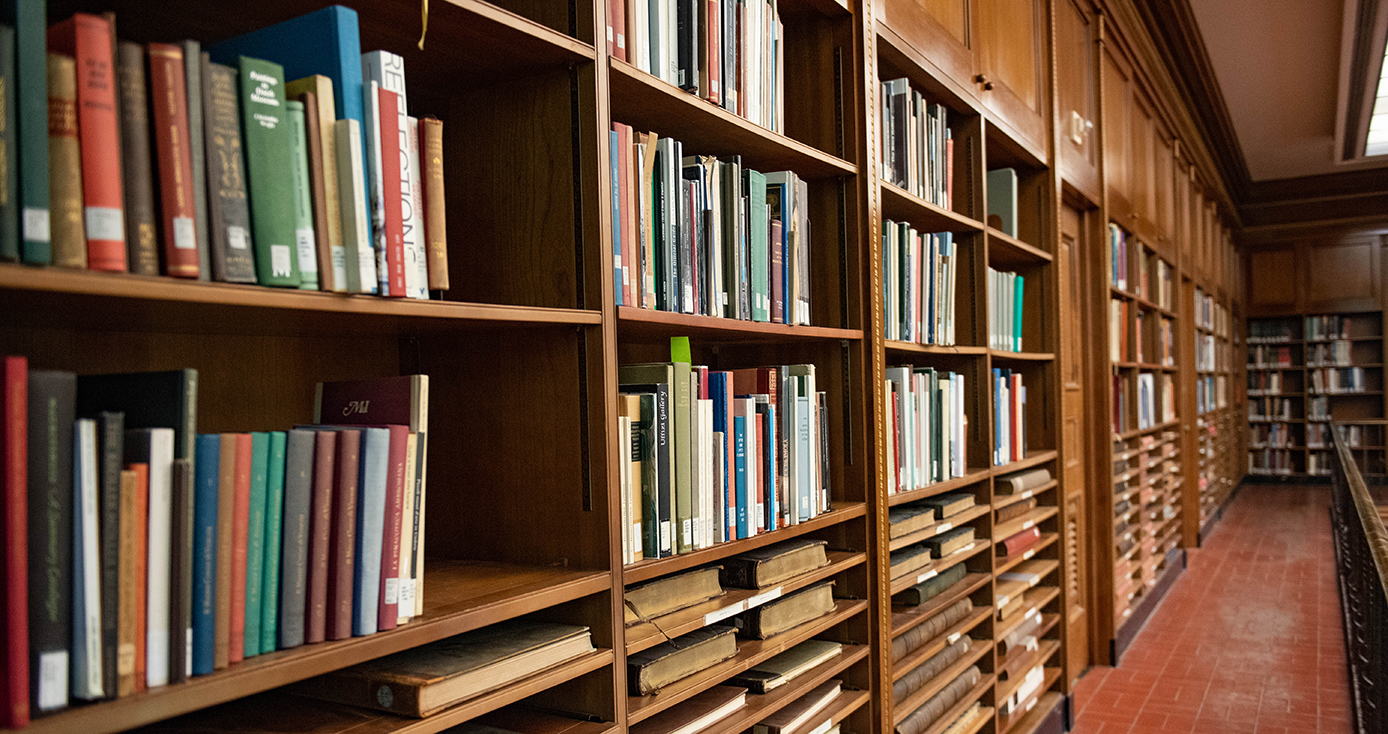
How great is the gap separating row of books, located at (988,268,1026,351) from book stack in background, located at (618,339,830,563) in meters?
1.39

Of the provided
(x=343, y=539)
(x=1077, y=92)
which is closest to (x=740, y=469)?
(x=343, y=539)

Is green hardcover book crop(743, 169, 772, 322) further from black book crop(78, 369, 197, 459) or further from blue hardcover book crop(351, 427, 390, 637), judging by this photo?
black book crop(78, 369, 197, 459)

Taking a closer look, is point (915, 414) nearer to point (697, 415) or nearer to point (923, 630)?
point (923, 630)

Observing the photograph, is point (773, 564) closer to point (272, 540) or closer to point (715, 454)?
point (715, 454)

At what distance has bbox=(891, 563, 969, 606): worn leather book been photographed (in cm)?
265

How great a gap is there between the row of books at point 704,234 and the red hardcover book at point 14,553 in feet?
2.77

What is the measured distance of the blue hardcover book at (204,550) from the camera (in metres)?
0.93

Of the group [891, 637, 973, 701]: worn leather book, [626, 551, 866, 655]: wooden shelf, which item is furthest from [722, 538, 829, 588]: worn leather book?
[891, 637, 973, 701]: worn leather book

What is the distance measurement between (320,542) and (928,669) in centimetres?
205

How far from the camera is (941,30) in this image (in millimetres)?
2789

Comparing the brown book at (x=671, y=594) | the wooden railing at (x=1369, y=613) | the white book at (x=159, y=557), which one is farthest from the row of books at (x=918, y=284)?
the white book at (x=159, y=557)

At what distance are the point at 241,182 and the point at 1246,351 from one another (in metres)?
13.6

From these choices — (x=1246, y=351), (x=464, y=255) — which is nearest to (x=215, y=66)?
(x=464, y=255)

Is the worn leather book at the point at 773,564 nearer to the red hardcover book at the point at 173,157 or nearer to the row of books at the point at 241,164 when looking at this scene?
the row of books at the point at 241,164
